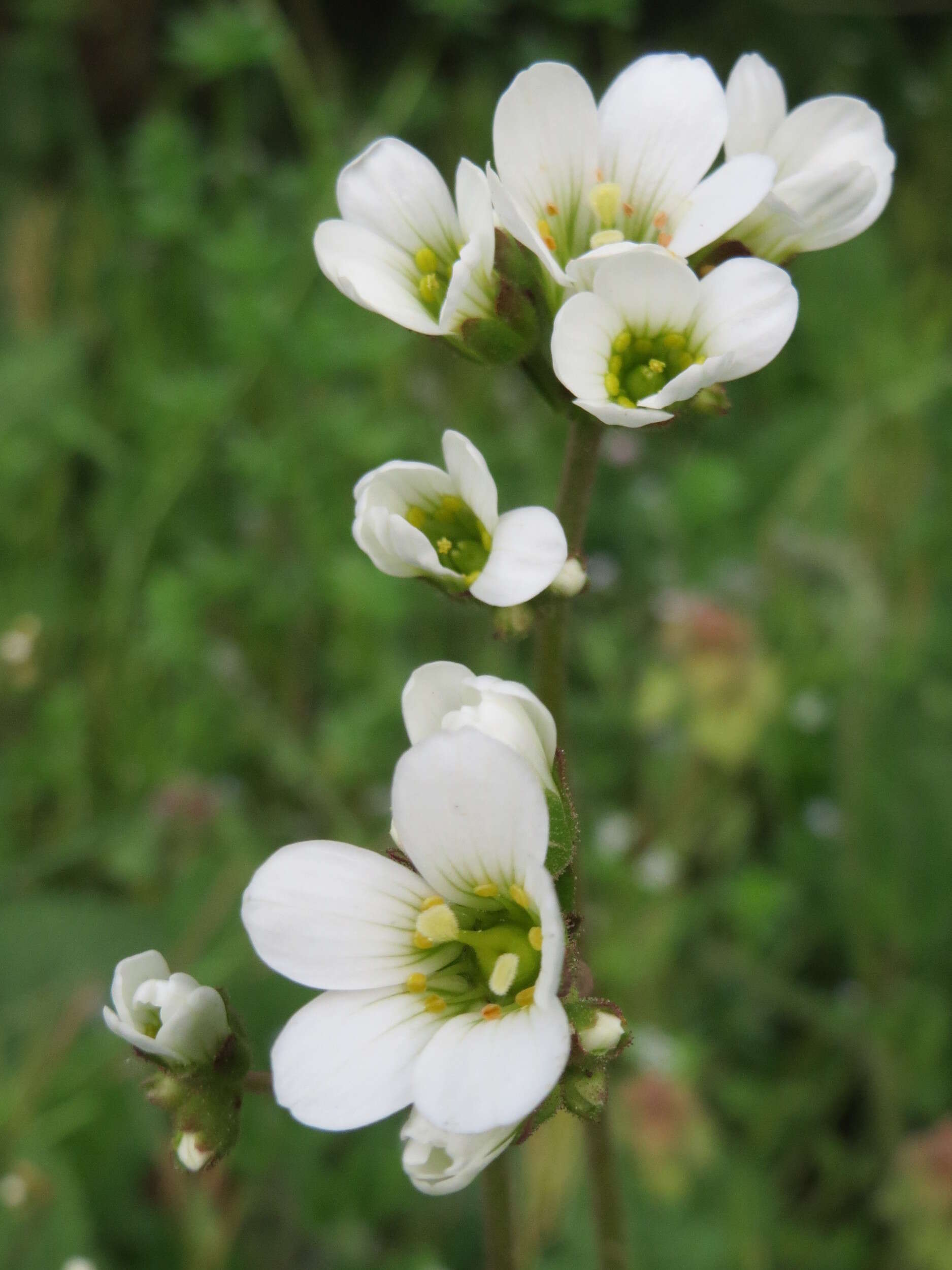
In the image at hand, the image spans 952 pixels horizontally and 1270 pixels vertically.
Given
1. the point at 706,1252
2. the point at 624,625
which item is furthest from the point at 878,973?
the point at 624,625

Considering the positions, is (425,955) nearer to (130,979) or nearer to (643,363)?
(130,979)

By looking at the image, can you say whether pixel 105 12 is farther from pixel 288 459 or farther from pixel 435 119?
pixel 288 459

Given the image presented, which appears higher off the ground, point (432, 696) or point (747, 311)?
point (747, 311)

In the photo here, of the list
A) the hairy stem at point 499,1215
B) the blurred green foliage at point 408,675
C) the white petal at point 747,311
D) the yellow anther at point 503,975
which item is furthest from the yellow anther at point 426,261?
the blurred green foliage at point 408,675

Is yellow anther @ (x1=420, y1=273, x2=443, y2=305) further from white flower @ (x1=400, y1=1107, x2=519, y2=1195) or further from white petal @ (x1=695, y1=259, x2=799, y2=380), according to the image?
white flower @ (x1=400, y1=1107, x2=519, y2=1195)

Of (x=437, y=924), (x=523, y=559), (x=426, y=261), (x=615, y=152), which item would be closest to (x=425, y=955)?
(x=437, y=924)

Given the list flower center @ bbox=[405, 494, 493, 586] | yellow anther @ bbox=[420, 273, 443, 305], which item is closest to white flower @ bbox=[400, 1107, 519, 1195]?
flower center @ bbox=[405, 494, 493, 586]

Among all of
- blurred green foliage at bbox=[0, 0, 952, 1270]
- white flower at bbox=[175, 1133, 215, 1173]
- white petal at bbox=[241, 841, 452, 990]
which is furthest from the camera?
blurred green foliage at bbox=[0, 0, 952, 1270]
